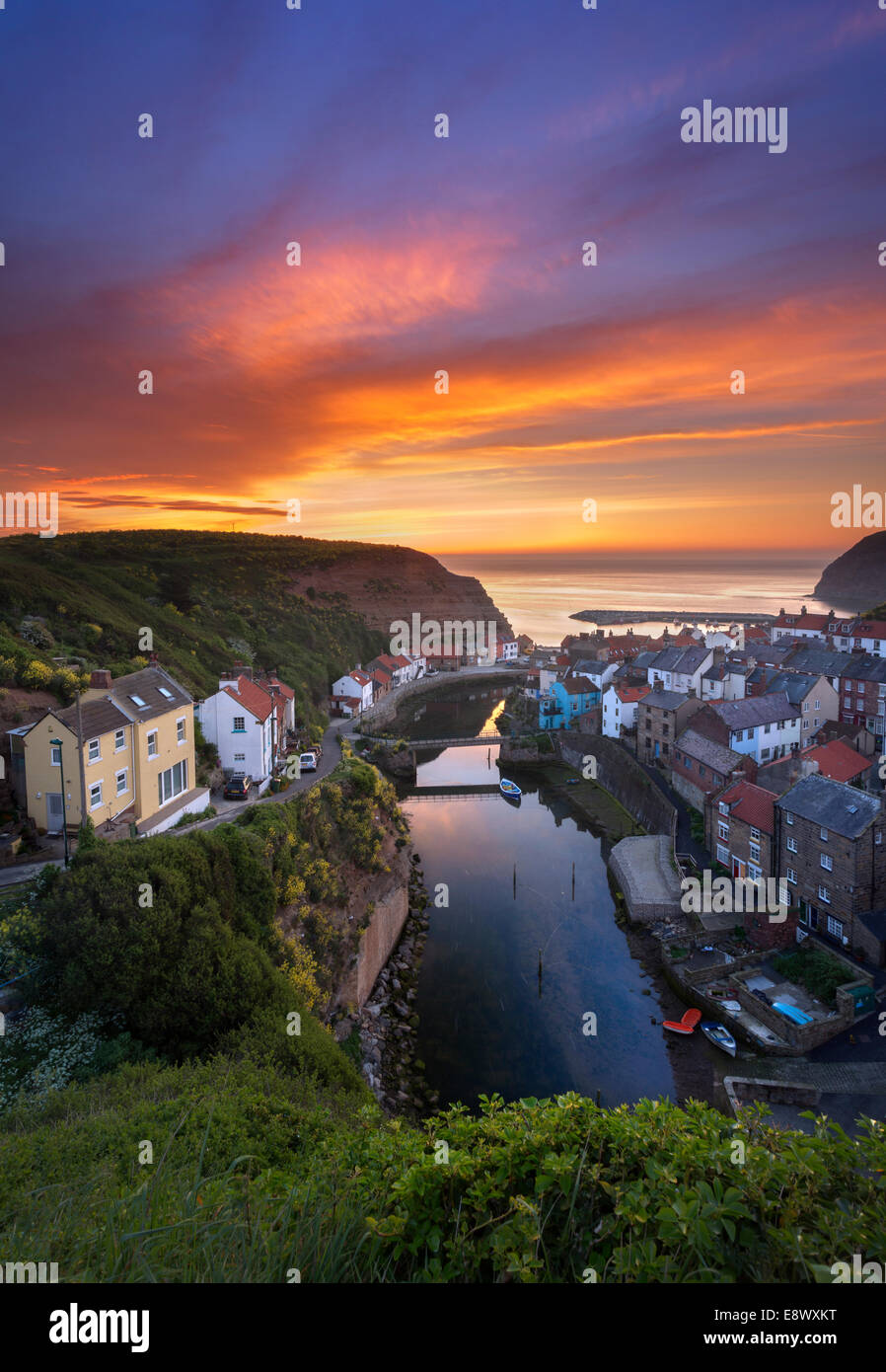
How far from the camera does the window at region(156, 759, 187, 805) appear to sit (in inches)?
799

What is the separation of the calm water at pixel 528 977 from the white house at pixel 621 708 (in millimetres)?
8510

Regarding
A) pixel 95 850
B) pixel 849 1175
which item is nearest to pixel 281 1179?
pixel 849 1175

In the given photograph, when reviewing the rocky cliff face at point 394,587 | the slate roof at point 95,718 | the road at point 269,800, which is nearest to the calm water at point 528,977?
the road at point 269,800

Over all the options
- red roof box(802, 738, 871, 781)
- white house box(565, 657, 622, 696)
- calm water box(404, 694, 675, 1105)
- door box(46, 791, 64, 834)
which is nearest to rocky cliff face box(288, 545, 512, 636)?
white house box(565, 657, 622, 696)

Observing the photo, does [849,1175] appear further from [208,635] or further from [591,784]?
[208,635]

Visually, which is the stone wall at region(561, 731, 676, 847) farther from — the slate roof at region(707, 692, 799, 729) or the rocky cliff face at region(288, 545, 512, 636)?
the rocky cliff face at region(288, 545, 512, 636)

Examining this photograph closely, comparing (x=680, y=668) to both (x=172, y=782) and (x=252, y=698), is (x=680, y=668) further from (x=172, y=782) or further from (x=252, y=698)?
(x=172, y=782)

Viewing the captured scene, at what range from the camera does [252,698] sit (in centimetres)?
2688

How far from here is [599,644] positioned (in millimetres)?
62562

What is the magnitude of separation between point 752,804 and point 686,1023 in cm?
751

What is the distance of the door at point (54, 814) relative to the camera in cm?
1703

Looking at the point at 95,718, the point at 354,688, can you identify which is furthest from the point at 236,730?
the point at 354,688
